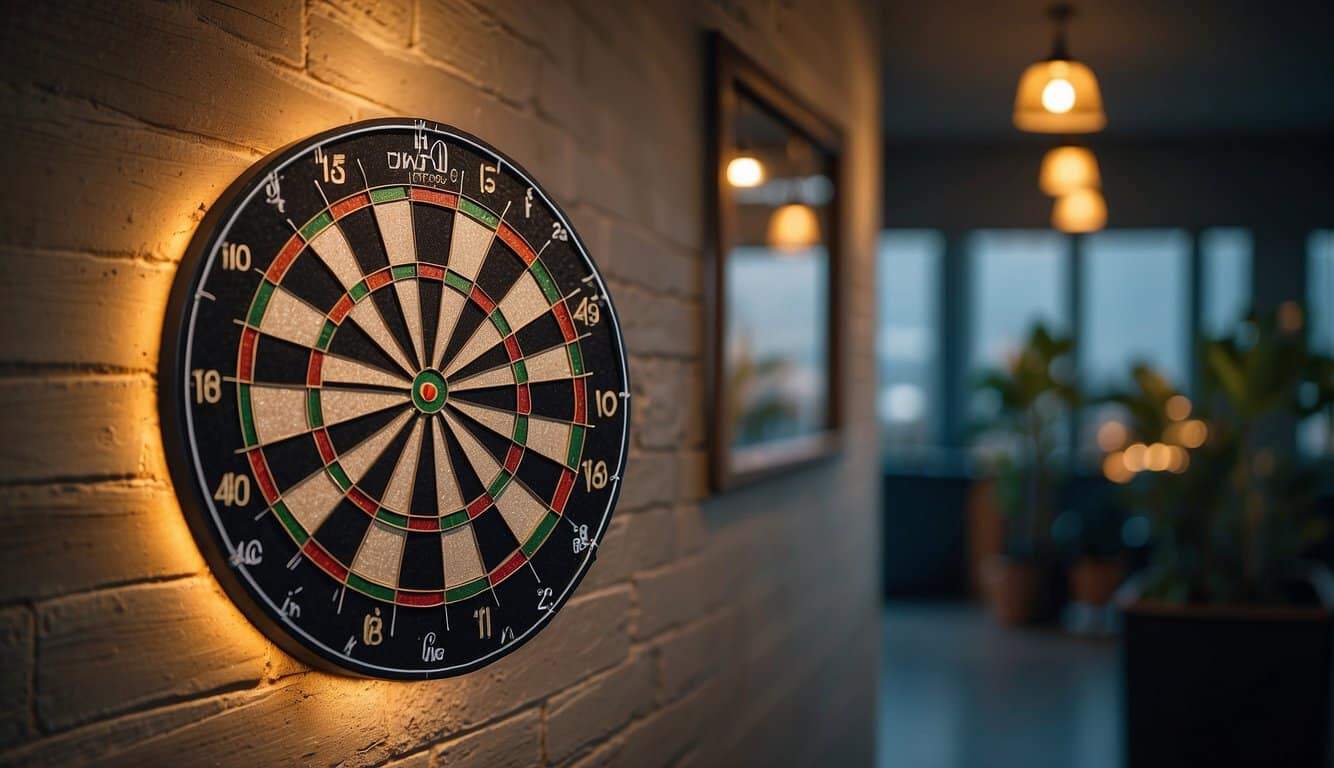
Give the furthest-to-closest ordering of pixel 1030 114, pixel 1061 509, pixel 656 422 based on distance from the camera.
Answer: pixel 1061 509 < pixel 1030 114 < pixel 656 422

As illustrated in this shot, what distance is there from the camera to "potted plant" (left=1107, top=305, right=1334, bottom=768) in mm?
3848

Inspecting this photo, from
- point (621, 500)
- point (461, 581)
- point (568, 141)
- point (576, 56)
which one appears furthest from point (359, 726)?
point (576, 56)

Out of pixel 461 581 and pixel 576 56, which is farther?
pixel 576 56

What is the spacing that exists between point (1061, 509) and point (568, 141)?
6337 millimetres

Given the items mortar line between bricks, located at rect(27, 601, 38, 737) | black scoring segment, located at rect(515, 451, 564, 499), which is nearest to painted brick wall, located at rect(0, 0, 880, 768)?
mortar line between bricks, located at rect(27, 601, 38, 737)

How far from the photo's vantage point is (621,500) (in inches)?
64.6

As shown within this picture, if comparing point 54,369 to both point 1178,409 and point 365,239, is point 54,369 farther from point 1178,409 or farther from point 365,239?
point 1178,409

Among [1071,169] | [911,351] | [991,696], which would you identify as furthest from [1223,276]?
[991,696]

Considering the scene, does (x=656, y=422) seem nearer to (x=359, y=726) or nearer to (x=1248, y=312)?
(x=359, y=726)

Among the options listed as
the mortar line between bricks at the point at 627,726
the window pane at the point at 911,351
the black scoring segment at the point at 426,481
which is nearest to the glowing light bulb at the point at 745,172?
the mortar line between bricks at the point at 627,726

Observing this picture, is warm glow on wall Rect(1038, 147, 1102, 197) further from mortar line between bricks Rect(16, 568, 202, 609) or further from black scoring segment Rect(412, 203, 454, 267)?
mortar line between bricks Rect(16, 568, 202, 609)

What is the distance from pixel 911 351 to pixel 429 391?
6.99 meters

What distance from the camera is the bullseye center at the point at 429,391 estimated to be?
113cm

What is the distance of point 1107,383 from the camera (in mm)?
7566
